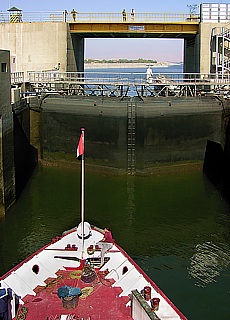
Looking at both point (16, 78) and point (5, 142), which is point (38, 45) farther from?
point (5, 142)

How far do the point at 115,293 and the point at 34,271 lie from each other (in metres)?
2.19

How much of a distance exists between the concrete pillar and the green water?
500 inches

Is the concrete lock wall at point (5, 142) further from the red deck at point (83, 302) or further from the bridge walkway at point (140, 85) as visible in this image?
the red deck at point (83, 302)

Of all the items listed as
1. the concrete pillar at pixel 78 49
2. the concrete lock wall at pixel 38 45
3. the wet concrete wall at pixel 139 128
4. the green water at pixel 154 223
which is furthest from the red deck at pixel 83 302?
the concrete pillar at pixel 78 49

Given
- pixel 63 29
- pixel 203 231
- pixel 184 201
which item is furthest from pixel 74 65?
pixel 203 231

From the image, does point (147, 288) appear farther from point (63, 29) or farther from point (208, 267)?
point (63, 29)

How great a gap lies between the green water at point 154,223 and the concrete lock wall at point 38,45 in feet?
32.9


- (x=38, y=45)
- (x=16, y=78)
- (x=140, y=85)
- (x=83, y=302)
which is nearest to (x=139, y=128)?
(x=140, y=85)

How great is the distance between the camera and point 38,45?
3316cm

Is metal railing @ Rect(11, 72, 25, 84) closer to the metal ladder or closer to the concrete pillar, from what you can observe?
the concrete pillar

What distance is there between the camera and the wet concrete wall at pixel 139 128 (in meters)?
25.6

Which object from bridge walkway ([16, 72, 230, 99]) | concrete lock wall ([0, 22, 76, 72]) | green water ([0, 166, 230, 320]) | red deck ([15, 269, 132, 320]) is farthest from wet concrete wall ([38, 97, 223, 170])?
red deck ([15, 269, 132, 320])

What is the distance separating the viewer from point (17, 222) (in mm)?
18891

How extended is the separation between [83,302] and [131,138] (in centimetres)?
1619
